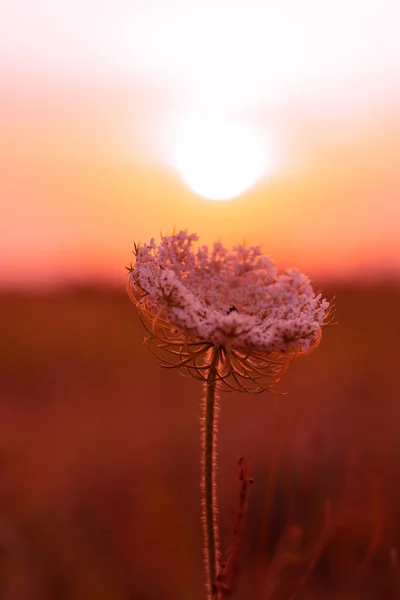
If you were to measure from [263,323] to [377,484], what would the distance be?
1.58 m

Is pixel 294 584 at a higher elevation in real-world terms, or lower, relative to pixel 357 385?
lower

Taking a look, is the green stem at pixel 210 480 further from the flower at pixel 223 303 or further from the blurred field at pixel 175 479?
the blurred field at pixel 175 479

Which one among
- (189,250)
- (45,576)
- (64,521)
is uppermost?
(189,250)

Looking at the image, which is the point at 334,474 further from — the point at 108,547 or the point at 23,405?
the point at 23,405

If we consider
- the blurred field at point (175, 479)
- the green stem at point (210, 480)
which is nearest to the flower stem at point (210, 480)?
the green stem at point (210, 480)

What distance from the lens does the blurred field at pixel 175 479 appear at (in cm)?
676

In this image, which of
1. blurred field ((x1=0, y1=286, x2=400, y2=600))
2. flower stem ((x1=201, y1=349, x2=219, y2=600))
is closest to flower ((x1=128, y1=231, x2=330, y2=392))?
flower stem ((x1=201, y1=349, x2=219, y2=600))

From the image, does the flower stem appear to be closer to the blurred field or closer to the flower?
the flower

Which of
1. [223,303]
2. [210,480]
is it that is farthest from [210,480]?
[223,303]

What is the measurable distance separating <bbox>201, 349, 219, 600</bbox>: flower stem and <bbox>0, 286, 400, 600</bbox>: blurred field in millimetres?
406

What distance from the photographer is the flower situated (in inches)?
136

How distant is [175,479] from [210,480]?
6551mm

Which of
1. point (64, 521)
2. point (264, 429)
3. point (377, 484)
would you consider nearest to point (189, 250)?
point (377, 484)

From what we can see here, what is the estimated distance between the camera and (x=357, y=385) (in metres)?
14.8
